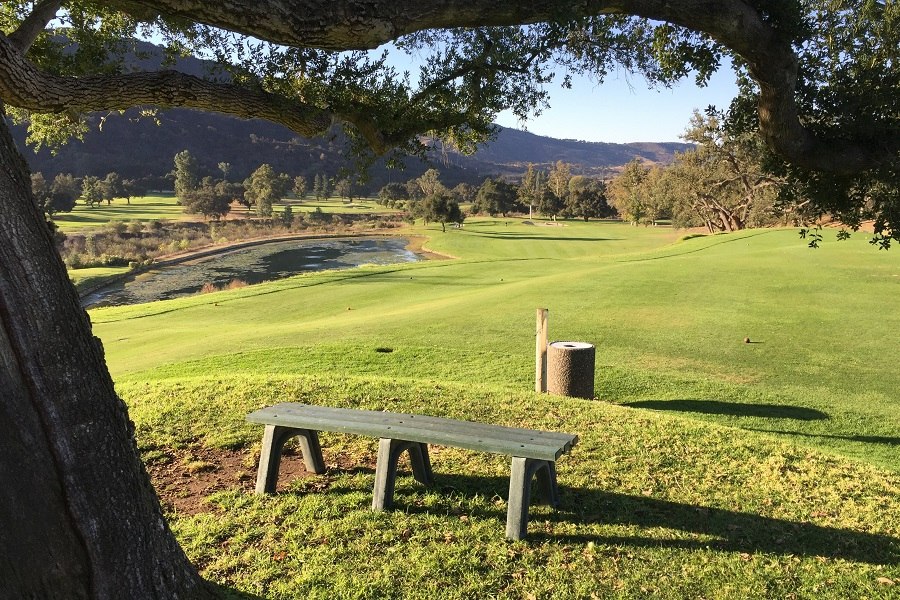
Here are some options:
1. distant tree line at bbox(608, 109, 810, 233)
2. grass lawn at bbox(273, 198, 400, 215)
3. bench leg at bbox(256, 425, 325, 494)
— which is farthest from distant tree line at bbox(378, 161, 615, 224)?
bench leg at bbox(256, 425, 325, 494)

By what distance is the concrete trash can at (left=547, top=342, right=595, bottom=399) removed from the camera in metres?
8.88

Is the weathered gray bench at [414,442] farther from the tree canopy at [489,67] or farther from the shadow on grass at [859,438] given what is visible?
the shadow on grass at [859,438]

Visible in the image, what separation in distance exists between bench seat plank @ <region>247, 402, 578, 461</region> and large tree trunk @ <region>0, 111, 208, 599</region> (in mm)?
2147

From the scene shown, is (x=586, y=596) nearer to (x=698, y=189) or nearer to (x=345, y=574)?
(x=345, y=574)

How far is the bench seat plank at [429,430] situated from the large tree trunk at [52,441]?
84.5 inches

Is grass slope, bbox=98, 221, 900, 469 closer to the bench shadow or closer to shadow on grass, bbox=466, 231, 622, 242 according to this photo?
the bench shadow

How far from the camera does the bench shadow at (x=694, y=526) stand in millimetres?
4504

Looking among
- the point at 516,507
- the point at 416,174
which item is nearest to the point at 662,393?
the point at 516,507

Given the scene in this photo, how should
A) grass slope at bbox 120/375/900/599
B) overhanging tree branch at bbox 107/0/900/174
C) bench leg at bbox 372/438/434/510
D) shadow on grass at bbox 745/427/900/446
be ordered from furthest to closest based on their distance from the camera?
shadow on grass at bbox 745/427/900/446 → bench leg at bbox 372/438/434/510 → grass slope at bbox 120/375/900/599 → overhanging tree branch at bbox 107/0/900/174

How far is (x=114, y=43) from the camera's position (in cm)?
781

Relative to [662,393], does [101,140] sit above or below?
above

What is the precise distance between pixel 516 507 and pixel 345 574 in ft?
4.21

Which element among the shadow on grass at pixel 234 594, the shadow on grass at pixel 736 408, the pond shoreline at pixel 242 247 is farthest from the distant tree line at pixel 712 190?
the shadow on grass at pixel 234 594

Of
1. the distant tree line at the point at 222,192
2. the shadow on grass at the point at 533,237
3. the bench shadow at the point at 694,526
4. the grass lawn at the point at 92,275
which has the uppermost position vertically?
the distant tree line at the point at 222,192
